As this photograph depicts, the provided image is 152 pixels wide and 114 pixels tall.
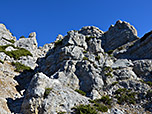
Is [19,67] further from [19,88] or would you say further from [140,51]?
[140,51]

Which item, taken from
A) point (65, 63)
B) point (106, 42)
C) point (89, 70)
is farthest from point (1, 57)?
point (106, 42)

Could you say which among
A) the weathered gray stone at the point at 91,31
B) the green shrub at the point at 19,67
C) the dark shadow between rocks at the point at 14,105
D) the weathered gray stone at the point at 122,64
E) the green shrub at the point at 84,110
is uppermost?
the weathered gray stone at the point at 91,31

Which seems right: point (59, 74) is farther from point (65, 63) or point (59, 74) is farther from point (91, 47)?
point (91, 47)

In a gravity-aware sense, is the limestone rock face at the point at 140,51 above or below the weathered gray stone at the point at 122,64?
above

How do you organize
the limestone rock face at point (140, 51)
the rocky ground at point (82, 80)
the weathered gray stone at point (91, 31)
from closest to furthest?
the rocky ground at point (82, 80), the limestone rock face at point (140, 51), the weathered gray stone at point (91, 31)

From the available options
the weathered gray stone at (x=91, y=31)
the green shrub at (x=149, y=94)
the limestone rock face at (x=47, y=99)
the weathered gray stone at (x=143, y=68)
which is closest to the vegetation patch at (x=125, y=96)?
the green shrub at (x=149, y=94)

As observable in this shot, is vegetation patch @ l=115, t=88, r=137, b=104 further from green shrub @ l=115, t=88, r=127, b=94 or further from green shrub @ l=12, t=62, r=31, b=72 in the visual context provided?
green shrub @ l=12, t=62, r=31, b=72

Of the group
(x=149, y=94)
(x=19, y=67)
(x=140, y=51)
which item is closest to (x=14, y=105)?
(x=19, y=67)

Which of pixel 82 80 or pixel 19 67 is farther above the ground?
pixel 19 67

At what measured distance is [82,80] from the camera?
26.1m

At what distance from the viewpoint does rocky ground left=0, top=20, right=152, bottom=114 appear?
19125mm

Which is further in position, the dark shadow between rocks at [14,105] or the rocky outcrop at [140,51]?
the rocky outcrop at [140,51]

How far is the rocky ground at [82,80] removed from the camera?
1912 cm

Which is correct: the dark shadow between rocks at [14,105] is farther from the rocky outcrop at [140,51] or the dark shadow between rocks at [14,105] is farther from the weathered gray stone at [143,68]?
the rocky outcrop at [140,51]
